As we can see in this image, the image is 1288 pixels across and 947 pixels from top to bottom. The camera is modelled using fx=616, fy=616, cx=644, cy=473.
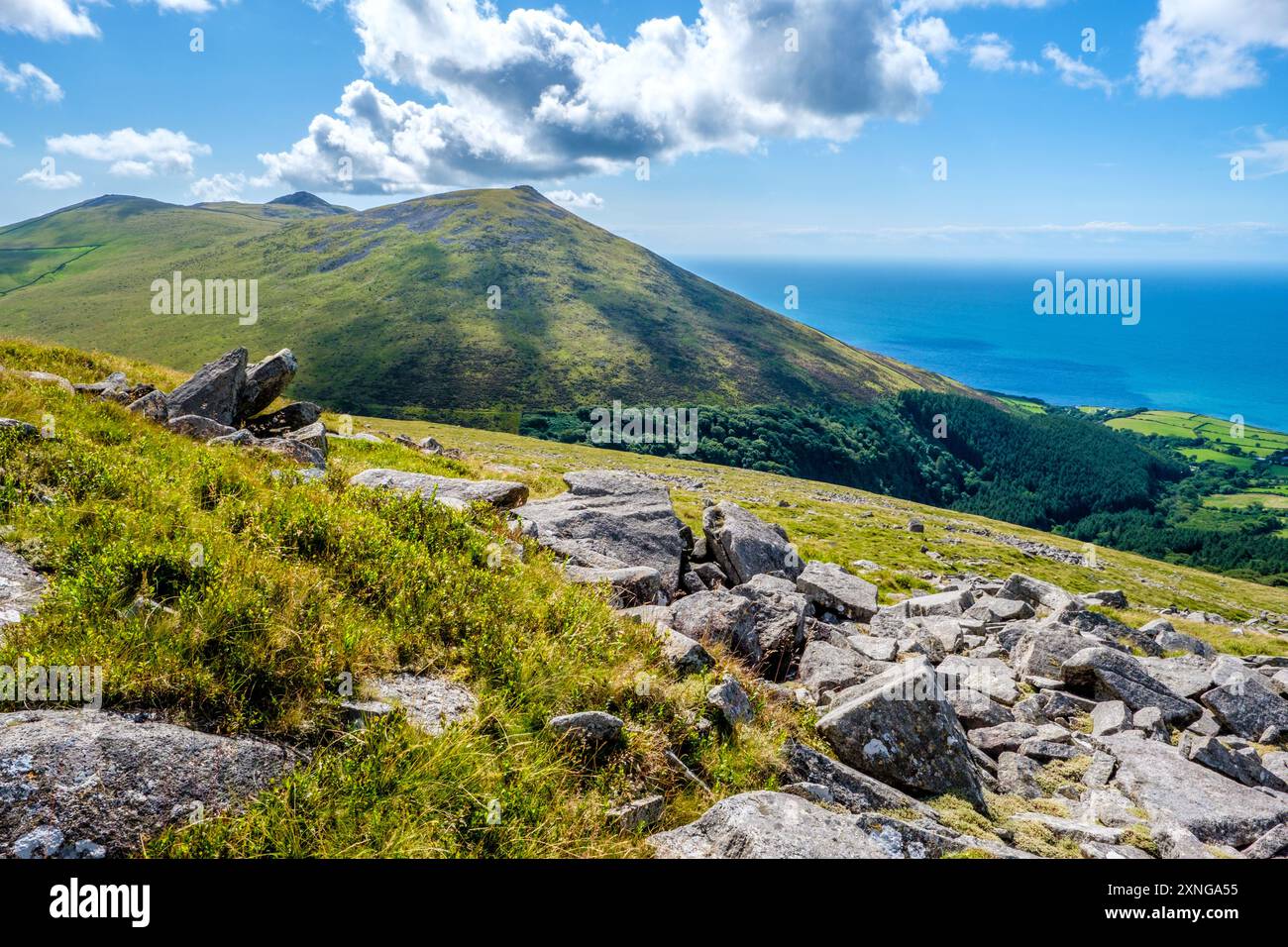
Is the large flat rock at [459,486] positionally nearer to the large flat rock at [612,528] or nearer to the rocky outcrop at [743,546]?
the large flat rock at [612,528]

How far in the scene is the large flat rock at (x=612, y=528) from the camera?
1388 centimetres

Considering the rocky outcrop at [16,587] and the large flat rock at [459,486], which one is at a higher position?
the large flat rock at [459,486]

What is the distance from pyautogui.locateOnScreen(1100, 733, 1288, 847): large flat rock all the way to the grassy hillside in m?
5.35

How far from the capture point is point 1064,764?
10023mm

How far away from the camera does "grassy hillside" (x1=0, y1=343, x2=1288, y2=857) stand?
4.77m

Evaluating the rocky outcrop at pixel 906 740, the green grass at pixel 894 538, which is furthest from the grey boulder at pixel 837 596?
the green grass at pixel 894 538

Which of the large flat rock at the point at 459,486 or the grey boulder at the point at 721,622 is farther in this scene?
the large flat rock at the point at 459,486

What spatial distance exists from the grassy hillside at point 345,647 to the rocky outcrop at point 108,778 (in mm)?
237

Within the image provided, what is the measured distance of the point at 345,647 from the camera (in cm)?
627

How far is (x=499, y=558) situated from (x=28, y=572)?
546cm

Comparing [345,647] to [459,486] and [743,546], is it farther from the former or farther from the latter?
[743,546]

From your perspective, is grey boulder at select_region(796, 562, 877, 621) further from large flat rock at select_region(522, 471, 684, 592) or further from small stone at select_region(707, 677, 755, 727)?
small stone at select_region(707, 677, 755, 727)
